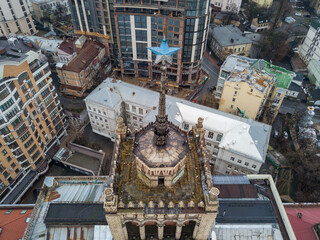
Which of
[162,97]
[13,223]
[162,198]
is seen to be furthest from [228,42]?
[13,223]

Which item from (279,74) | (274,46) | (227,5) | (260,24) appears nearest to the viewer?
(279,74)

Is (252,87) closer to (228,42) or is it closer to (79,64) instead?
(228,42)

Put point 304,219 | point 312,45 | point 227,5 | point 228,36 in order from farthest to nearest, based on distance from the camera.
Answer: point 227,5, point 228,36, point 312,45, point 304,219

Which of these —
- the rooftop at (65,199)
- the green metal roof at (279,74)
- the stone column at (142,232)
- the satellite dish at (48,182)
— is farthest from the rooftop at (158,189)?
the green metal roof at (279,74)

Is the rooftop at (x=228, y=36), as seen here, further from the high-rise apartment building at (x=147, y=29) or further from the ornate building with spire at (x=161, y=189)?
the ornate building with spire at (x=161, y=189)

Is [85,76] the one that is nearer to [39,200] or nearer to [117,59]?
[117,59]

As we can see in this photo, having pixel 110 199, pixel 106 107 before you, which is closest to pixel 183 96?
pixel 106 107

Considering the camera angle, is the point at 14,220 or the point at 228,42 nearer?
the point at 14,220
